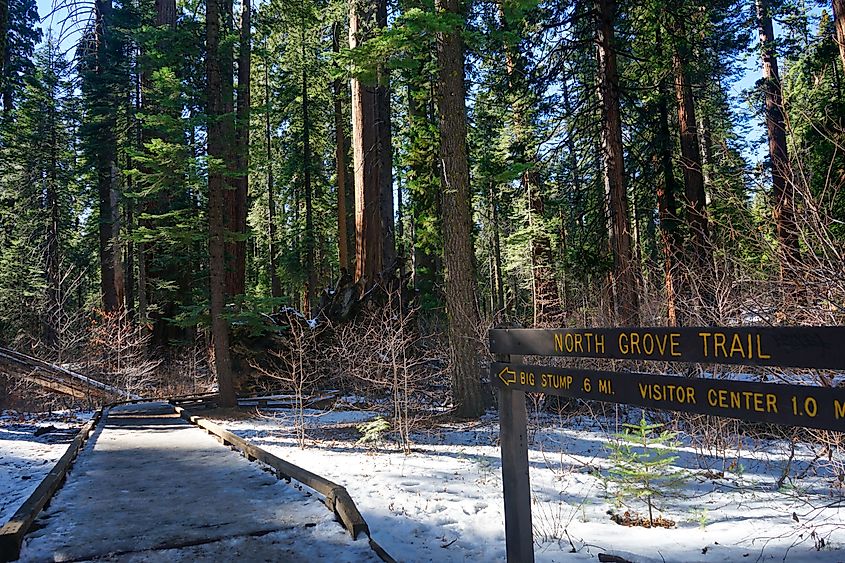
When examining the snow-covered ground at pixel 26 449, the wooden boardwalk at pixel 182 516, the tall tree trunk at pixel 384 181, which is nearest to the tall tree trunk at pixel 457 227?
the wooden boardwalk at pixel 182 516

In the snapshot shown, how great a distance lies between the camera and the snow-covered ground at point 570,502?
5.28 metres

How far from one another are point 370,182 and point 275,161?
2309 centimetres

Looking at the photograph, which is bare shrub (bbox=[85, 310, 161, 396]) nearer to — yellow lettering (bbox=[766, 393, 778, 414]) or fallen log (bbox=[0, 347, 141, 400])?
fallen log (bbox=[0, 347, 141, 400])

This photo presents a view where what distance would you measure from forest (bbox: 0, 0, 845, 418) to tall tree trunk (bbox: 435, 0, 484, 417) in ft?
0.15

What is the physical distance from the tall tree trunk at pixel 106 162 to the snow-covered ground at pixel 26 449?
33.9 ft

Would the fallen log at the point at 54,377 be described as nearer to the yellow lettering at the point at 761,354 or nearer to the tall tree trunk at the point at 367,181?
the tall tree trunk at the point at 367,181

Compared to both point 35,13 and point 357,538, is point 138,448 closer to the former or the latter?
point 357,538

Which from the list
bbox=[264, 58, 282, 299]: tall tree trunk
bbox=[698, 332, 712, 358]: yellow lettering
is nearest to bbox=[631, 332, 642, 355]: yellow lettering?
bbox=[698, 332, 712, 358]: yellow lettering

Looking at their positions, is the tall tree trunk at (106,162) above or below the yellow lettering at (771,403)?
above

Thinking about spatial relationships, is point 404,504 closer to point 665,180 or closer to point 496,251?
point 665,180

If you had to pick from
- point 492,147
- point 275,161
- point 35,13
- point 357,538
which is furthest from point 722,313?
point 275,161

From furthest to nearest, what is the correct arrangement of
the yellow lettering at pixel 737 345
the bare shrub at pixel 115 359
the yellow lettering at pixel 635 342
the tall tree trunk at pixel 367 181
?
the bare shrub at pixel 115 359
the tall tree trunk at pixel 367 181
the yellow lettering at pixel 635 342
the yellow lettering at pixel 737 345

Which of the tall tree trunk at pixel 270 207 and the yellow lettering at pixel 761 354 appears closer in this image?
the yellow lettering at pixel 761 354

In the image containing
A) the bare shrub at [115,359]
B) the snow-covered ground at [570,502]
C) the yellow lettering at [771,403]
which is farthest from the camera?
the bare shrub at [115,359]
